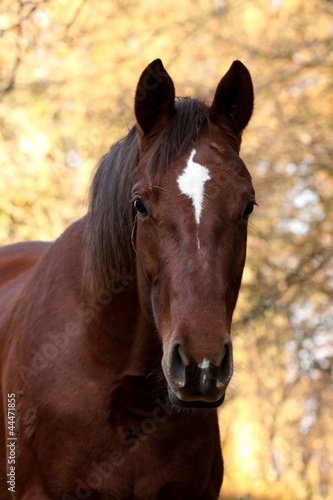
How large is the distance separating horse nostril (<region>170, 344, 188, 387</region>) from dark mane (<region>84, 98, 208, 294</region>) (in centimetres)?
78

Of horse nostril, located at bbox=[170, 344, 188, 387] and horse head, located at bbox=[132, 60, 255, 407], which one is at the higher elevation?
horse head, located at bbox=[132, 60, 255, 407]

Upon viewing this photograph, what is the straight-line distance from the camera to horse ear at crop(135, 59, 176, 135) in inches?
139

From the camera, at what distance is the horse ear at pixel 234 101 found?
3627mm

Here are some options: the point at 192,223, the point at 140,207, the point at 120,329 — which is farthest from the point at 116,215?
the point at 192,223

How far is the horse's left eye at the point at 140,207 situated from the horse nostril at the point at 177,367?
624 millimetres

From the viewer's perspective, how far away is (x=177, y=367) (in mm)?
2986

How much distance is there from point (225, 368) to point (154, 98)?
1200 millimetres

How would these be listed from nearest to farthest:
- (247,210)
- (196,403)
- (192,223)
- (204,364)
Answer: (204,364)
(196,403)
(192,223)
(247,210)

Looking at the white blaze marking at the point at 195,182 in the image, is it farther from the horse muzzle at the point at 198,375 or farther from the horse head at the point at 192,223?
the horse muzzle at the point at 198,375

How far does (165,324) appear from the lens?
3.27 meters

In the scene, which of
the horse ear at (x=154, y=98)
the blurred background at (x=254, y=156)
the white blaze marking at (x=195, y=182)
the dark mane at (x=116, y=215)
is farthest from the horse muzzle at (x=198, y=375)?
the blurred background at (x=254, y=156)

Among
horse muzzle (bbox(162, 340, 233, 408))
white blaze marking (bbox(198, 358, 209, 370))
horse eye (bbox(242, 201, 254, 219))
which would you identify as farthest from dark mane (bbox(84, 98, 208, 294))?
white blaze marking (bbox(198, 358, 209, 370))

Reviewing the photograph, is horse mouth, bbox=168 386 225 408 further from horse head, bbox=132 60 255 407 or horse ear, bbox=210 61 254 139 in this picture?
horse ear, bbox=210 61 254 139

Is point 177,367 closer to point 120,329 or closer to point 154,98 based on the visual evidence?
point 120,329
